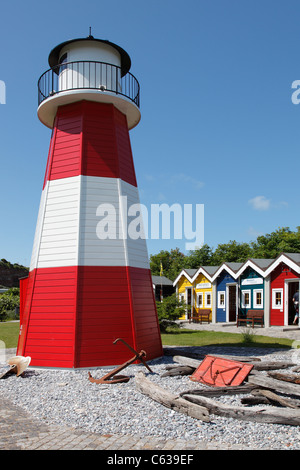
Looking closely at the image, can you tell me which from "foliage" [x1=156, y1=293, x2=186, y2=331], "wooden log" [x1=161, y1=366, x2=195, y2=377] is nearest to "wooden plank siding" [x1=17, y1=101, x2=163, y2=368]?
"wooden log" [x1=161, y1=366, x2=195, y2=377]

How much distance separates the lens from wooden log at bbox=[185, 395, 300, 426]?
19.7 feet

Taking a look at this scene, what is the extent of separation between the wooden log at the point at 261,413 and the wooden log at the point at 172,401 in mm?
345

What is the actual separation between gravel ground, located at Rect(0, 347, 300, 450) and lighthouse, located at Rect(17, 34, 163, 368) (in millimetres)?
854

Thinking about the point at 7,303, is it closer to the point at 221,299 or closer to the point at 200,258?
the point at 221,299

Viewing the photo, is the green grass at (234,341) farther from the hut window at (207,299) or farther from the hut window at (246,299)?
the hut window at (207,299)

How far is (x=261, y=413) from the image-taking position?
6.15m

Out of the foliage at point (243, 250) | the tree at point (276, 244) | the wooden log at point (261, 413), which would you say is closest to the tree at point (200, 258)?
the foliage at point (243, 250)

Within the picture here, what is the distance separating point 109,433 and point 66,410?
4.86ft

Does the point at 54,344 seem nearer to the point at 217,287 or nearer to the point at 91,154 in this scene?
the point at 91,154

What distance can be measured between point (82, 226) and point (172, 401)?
5.64 meters

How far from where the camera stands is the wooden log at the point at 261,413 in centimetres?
599

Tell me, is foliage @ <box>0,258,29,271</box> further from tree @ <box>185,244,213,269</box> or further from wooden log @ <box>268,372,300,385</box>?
wooden log @ <box>268,372,300,385</box>

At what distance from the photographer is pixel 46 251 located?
1135cm

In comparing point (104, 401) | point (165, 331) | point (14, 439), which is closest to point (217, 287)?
point (165, 331)
